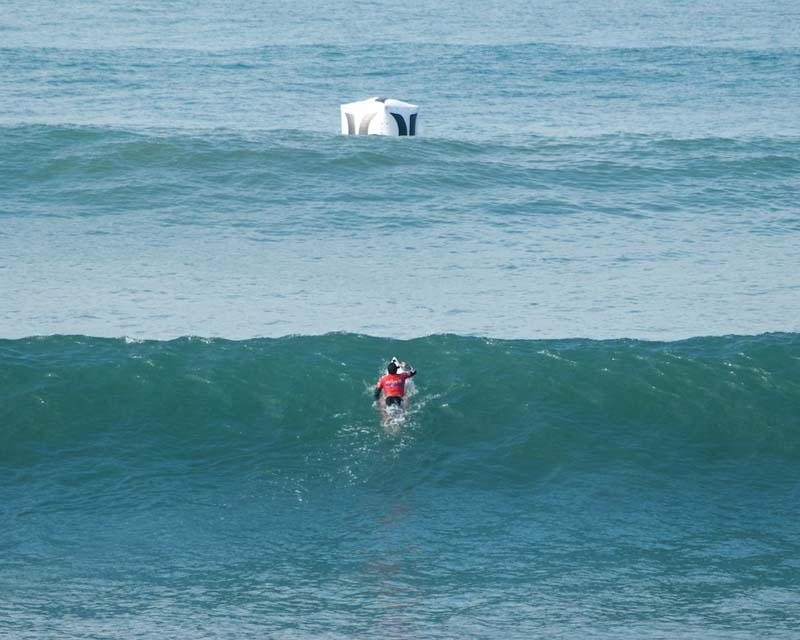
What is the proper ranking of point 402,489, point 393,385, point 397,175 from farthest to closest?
1. point 397,175
2. point 393,385
3. point 402,489

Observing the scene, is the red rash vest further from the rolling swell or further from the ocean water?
the ocean water

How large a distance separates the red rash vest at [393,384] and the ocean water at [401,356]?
2.76 ft

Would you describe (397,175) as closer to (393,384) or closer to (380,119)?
(380,119)

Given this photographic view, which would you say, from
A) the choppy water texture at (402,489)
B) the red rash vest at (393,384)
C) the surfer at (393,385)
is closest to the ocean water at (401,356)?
the choppy water texture at (402,489)

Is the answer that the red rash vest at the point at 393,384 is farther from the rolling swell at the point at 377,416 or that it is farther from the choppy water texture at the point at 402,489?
the choppy water texture at the point at 402,489

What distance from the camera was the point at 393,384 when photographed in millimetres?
25469

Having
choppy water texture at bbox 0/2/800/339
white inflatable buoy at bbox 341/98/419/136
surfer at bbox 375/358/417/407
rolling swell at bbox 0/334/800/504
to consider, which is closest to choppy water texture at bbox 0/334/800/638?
rolling swell at bbox 0/334/800/504

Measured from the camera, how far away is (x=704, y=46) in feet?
219

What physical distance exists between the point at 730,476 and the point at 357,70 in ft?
131

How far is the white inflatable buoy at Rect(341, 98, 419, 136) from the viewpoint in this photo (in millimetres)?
48844

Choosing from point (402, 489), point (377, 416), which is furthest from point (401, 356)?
point (402, 489)

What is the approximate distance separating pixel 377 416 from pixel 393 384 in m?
1.03

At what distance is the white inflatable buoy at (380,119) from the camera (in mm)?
48844

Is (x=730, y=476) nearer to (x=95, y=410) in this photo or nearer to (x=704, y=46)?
(x=95, y=410)
